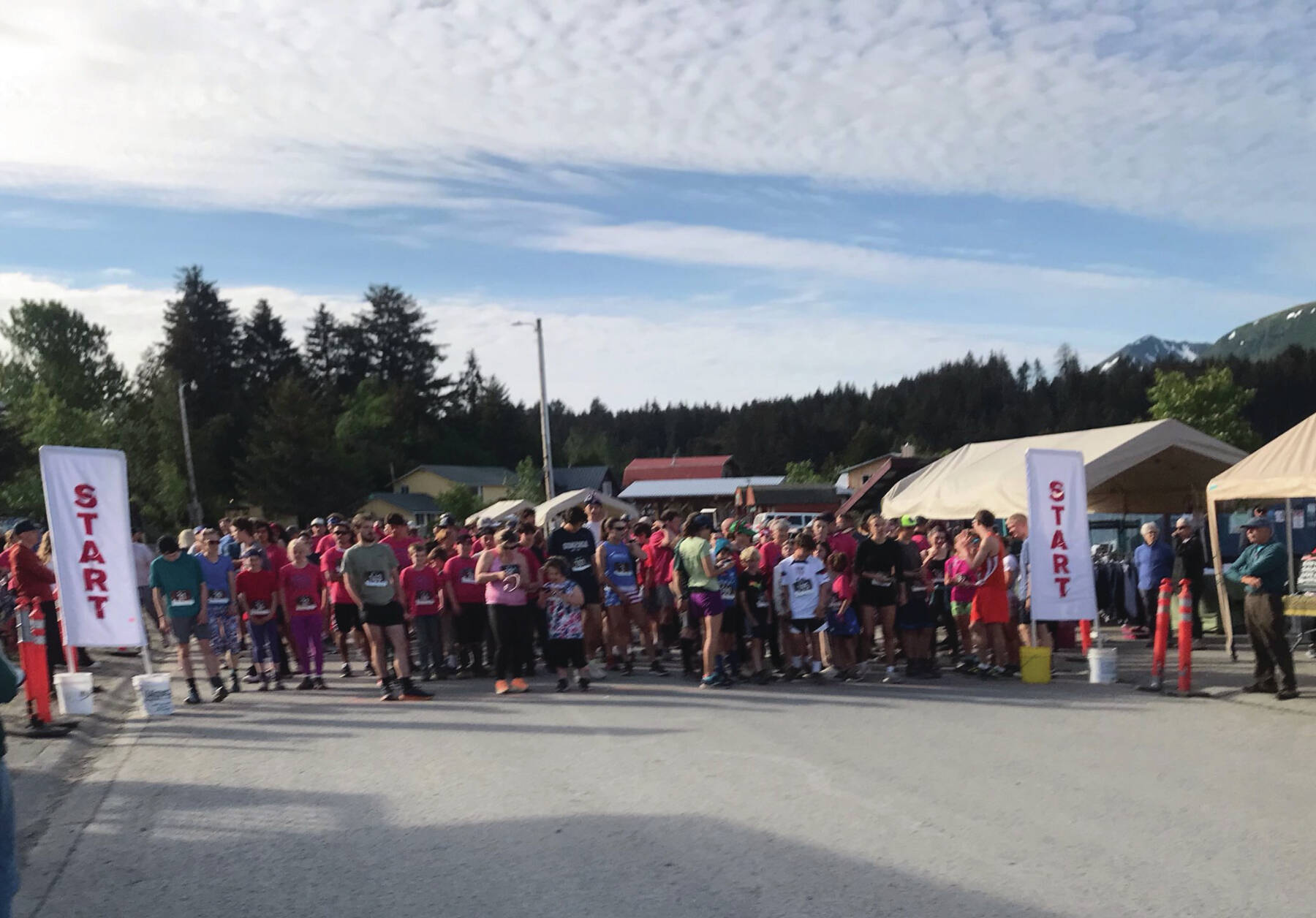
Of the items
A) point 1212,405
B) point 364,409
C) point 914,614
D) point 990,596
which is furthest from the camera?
point 364,409

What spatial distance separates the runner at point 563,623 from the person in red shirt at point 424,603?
147 centimetres

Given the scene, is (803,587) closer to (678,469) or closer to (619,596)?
(619,596)

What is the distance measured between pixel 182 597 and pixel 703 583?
5406 millimetres

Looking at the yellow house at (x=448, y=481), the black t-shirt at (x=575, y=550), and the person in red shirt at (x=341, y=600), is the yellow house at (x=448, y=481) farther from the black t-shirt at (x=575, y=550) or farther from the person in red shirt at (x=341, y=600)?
the black t-shirt at (x=575, y=550)

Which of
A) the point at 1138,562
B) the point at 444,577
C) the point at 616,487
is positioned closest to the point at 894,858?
the point at 444,577

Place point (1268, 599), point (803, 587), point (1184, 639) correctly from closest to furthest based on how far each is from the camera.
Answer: point (1268, 599), point (1184, 639), point (803, 587)

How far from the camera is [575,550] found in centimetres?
1281

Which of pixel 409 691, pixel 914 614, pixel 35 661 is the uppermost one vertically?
pixel 35 661

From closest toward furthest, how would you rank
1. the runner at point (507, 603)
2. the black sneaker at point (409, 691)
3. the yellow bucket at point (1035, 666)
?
the black sneaker at point (409, 691)
the runner at point (507, 603)
the yellow bucket at point (1035, 666)

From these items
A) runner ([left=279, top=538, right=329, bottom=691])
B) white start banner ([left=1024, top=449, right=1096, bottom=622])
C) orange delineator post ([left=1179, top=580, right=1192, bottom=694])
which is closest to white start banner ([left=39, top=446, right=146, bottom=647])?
runner ([left=279, top=538, right=329, bottom=691])

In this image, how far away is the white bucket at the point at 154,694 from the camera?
1098 cm

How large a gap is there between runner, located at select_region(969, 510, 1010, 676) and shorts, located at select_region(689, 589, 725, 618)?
9.36ft

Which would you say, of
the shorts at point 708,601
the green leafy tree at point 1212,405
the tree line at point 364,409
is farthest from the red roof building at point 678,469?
the shorts at point 708,601

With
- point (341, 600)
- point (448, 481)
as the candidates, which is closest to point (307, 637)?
point (341, 600)
